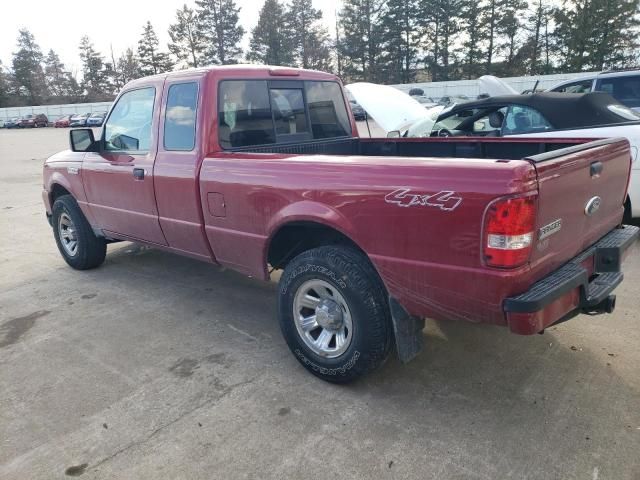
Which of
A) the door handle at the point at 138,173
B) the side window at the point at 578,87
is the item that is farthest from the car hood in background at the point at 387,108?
the door handle at the point at 138,173

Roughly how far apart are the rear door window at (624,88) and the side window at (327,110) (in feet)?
17.7

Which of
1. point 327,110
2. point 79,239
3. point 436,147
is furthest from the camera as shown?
point 79,239

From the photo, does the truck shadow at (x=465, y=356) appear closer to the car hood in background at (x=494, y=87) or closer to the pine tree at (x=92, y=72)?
the car hood in background at (x=494, y=87)

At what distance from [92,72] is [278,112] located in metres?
85.1

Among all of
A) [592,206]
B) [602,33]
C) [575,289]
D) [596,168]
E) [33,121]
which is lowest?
[33,121]

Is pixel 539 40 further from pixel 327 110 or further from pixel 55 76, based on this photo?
pixel 55 76

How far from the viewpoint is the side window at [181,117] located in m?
3.90

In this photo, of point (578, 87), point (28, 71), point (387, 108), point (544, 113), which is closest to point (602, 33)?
point (578, 87)

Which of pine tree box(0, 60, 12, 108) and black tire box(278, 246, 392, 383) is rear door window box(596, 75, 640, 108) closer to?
black tire box(278, 246, 392, 383)

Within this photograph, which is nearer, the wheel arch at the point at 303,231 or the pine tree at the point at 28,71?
the wheel arch at the point at 303,231

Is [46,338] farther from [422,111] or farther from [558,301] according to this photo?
[422,111]

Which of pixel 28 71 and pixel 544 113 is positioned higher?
pixel 28 71

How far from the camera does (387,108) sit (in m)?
8.52

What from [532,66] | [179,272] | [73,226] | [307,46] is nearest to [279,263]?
[179,272]
